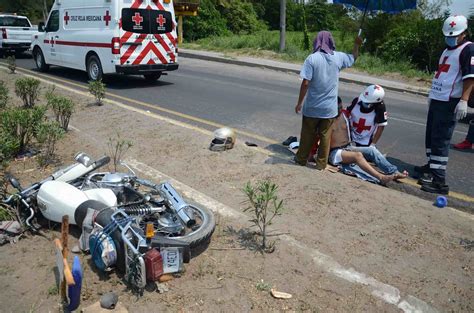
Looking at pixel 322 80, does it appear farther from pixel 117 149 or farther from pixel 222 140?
pixel 117 149

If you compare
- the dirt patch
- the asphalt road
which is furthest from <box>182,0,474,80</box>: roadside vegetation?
the dirt patch

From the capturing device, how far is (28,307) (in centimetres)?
268

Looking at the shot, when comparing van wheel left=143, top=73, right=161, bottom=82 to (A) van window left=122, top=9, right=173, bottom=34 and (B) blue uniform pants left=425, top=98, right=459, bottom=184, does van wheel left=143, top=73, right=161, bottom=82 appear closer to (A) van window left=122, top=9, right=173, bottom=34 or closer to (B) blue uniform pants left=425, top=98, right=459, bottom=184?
(A) van window left=122, top=9, right=173, bottom=34

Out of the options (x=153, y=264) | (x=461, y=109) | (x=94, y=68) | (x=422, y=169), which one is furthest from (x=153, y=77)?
(x=153, y=264)

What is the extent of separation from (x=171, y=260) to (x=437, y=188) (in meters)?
3.41

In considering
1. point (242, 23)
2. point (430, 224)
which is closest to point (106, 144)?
point (430, 224)

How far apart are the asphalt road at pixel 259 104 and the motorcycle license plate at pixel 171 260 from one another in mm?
3354

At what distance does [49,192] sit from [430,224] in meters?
3.30

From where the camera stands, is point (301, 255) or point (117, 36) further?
point (117, 36)

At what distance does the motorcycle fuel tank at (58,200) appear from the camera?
3391 mm

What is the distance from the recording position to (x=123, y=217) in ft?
10.0

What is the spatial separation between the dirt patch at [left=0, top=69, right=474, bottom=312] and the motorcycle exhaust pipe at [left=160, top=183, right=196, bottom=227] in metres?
0.27

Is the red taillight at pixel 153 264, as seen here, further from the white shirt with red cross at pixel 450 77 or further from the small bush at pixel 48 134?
the white shirt with red cross at pixel 450 77

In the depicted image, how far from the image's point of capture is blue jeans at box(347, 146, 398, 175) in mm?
5098
